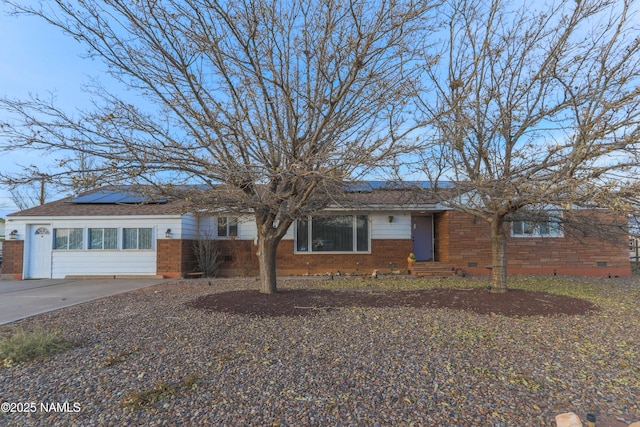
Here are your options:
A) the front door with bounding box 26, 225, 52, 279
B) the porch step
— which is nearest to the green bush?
the porch step

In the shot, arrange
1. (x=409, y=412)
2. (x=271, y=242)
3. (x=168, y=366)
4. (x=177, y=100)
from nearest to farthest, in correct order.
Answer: (x=409, y=412), (x=168, y=366), (x=177, y=100), (x=271, y=242)

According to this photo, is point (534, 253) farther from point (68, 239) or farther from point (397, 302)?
point (68, 239)

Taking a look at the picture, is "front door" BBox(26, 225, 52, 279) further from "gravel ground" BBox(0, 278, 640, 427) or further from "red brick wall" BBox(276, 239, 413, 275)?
"gravel ground" BBox(0, 278, 640, 427)

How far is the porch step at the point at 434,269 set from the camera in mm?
12758

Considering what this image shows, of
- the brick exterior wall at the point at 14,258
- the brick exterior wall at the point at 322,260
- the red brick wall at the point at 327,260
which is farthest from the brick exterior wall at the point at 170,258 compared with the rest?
the brick exterior wall at the point at 14,258

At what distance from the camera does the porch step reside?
12758mm

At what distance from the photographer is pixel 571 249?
1330 cm

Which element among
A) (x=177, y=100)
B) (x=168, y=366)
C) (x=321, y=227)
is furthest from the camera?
(x=321, y=227)

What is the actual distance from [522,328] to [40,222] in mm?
16252

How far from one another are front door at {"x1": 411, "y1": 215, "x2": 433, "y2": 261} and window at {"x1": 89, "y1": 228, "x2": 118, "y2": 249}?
11.7 metres

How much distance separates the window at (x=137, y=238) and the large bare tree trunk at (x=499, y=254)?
463 inches

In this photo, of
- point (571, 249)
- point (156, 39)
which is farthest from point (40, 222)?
point (571, 249)

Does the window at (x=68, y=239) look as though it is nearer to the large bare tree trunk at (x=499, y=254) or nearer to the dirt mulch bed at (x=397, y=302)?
the dirt mulch bed at (x=397, y=302)

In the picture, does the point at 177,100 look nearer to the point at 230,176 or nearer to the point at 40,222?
the point at 230,176
